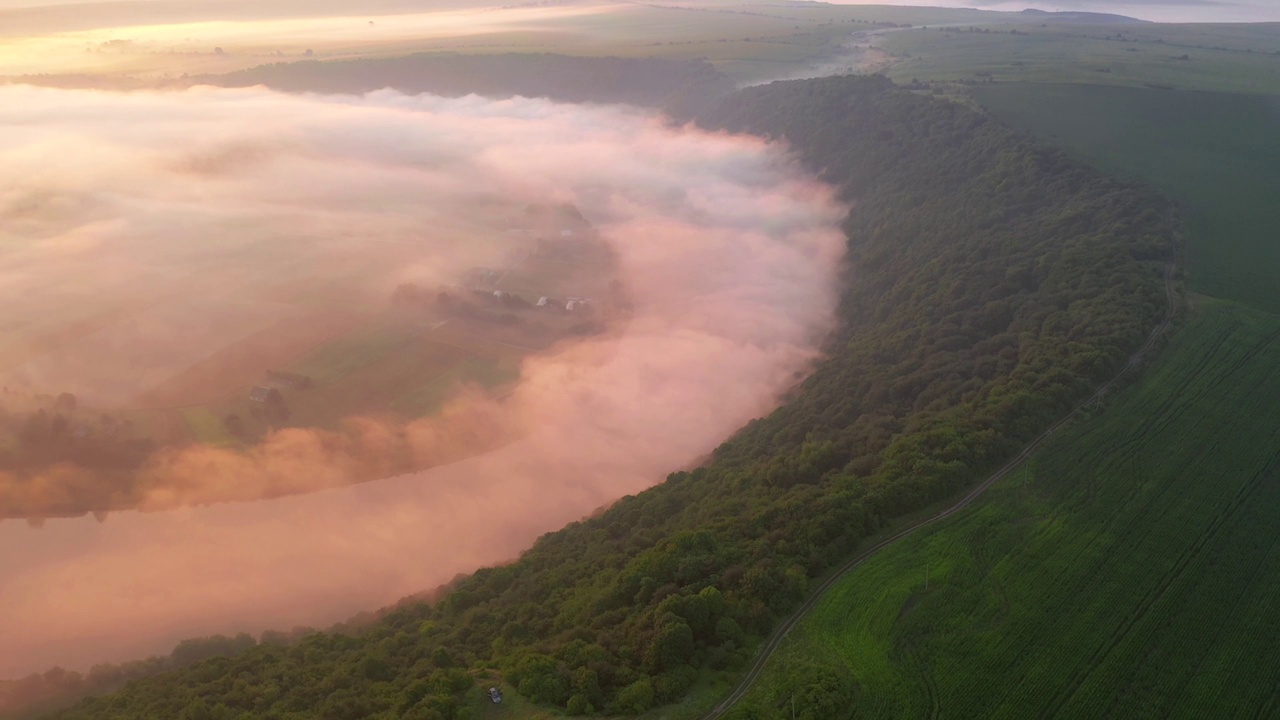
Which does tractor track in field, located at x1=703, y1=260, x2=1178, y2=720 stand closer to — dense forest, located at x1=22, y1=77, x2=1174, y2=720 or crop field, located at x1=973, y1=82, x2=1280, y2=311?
dense forest, located at x1=22, y1=77, x2=1174, y2=720

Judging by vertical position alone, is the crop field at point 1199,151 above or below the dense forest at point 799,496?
above

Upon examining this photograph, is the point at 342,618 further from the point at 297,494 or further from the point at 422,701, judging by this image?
the point at 422,701

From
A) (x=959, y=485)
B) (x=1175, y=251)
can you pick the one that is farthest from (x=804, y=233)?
(x=959, y=485)

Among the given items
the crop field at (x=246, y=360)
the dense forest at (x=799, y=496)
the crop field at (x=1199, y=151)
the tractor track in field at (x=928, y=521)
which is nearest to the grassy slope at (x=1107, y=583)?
the tractor track in field at (x=928, y=521)

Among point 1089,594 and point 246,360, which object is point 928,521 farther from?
point 246,360

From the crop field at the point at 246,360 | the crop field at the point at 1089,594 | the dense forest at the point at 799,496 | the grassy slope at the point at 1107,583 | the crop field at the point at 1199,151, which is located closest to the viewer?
the crop field at the point at 1089,594

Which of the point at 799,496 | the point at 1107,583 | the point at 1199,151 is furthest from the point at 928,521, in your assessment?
the point at 1199,151

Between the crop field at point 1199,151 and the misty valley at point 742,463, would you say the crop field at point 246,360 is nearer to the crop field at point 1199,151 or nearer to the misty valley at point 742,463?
the misty valley at point 742,463

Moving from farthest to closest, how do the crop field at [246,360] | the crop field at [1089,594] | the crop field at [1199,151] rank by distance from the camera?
the crop field at [246,360], the crop field at [1199,151], the crop field at [1089,594]
